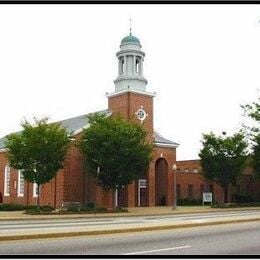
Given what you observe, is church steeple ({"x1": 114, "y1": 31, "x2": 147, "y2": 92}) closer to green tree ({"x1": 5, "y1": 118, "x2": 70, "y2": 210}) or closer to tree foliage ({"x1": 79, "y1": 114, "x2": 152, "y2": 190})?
tree foliage ({"x1": 79, "y1": 114, "x2": 152, "y2": 190})

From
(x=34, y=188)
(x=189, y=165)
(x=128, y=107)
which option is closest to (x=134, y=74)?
(x=128, y=107)

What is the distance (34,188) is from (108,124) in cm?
1385

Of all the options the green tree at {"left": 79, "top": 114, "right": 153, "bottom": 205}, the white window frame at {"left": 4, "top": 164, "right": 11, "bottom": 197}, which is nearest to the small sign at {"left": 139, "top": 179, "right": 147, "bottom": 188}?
the green tree at {"left": 79, "top": 114, "right": 153, "bottom": 205}

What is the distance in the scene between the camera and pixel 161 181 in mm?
52000

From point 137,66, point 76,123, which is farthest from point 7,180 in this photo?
point 137,66

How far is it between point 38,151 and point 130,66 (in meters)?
16.3

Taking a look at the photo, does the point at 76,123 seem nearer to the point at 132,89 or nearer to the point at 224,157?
the point at 132,89

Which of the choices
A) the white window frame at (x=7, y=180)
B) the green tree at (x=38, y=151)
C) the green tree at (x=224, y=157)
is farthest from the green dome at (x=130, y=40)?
the white window frame at (x=7, y=180)

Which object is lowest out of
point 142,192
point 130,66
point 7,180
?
point 142,192

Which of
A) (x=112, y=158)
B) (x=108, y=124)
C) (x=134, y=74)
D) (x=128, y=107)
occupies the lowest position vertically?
(x=112, y=158)

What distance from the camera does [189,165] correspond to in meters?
69.8

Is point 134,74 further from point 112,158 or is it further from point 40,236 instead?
point 40,236

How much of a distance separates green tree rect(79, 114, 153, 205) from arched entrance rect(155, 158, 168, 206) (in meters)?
12.8

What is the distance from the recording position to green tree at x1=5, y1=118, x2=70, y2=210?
35781 mm
